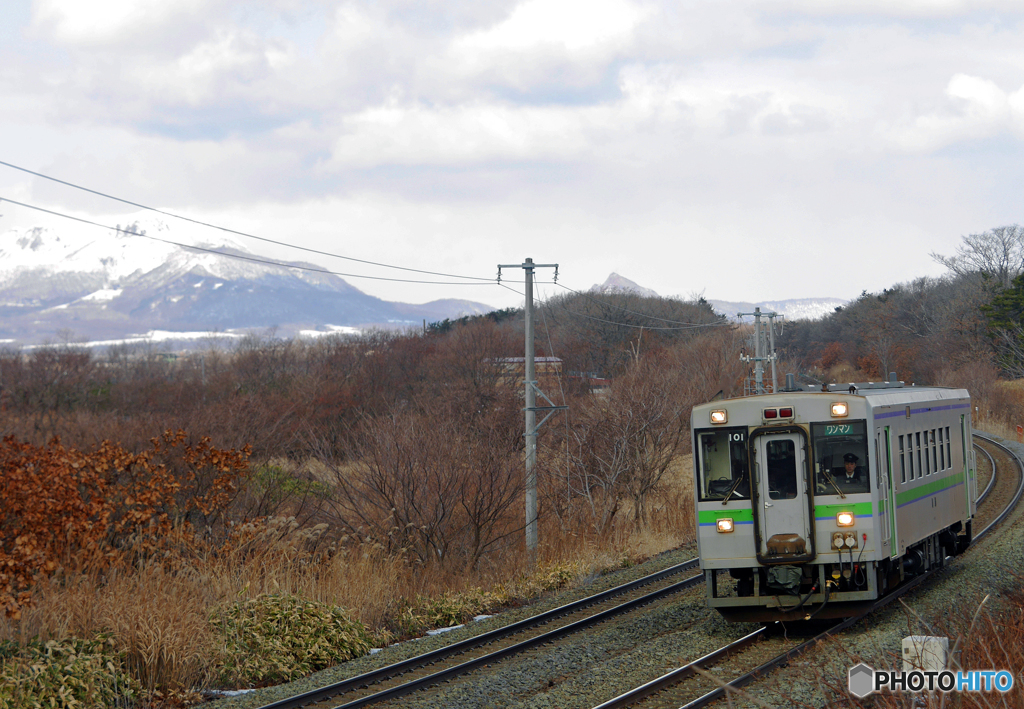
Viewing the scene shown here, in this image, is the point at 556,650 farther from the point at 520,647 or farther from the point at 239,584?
the point at 239,584

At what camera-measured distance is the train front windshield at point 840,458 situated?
12.2 metres

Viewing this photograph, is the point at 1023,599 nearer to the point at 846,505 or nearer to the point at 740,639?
the point at 846,505

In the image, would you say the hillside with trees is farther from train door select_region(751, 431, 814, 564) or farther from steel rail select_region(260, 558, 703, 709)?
train door select_region(751, 431, 814, 564)

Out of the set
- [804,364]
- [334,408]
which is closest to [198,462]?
[334,408]

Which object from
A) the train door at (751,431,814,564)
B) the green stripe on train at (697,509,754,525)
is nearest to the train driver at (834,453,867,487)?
the train door at (751,431,814,564)

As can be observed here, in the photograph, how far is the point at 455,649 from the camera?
12.5 meters

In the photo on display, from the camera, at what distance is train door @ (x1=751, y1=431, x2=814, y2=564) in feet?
40.1

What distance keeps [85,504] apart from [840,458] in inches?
422

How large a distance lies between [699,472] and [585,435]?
1578 centimetres

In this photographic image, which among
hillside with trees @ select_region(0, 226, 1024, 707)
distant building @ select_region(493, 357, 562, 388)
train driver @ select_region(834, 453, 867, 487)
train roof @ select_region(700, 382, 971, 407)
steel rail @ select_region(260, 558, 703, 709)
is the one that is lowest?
steel rail @ select_region(260, 558, 703, 709)

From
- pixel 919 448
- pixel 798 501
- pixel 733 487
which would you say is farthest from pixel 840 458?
pixel 919 448

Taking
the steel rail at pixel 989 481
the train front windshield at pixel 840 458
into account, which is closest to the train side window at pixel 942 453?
the train front windshield at pixel 840 458

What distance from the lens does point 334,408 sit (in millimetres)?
55500

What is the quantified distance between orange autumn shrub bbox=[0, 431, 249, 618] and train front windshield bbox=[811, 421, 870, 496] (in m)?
9.61
